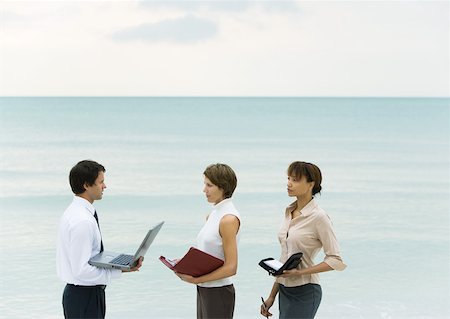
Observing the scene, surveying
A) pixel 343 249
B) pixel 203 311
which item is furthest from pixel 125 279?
pixel 203 311

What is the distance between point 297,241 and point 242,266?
536cm

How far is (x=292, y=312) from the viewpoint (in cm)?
377

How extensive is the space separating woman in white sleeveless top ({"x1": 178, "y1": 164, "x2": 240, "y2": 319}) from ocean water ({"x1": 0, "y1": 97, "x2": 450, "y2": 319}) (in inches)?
148

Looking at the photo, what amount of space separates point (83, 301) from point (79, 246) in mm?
291

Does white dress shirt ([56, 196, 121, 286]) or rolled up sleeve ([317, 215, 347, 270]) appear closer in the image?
white dress shirt ([56, 196, 121, 286])

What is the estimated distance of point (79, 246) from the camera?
3385 mm

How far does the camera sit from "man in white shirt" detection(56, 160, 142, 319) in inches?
134

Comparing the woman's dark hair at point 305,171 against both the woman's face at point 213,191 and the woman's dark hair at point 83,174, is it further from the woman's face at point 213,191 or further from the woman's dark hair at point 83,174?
the woman's dark hair at point 83,174

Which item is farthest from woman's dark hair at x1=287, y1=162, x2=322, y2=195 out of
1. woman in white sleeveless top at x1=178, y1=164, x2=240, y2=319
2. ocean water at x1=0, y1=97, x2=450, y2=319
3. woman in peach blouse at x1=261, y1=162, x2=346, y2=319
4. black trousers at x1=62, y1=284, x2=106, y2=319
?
ocean water at x1=0, y1=97, x2=450, y2=319

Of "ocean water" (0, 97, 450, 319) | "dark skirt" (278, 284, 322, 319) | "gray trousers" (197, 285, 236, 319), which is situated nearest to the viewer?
"gray trousers" (197, 285, 236, 319)

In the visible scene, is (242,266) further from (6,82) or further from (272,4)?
(6,82)

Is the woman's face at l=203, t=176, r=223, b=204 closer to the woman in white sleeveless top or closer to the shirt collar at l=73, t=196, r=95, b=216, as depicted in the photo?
the woman in white sleeveless top

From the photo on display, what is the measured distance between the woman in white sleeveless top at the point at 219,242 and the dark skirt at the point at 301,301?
298mm

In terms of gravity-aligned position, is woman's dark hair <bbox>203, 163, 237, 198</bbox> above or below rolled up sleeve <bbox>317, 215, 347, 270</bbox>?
above
